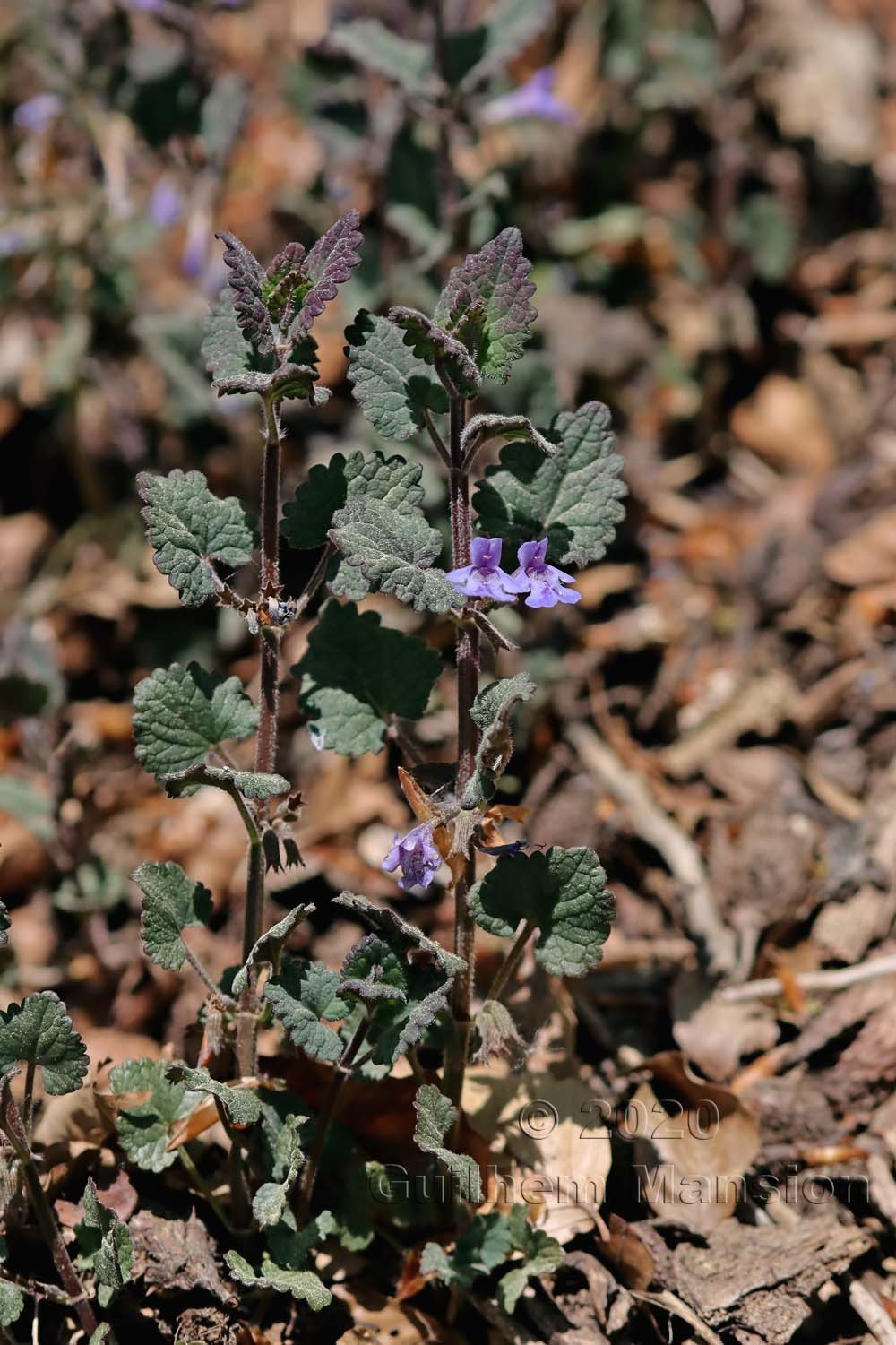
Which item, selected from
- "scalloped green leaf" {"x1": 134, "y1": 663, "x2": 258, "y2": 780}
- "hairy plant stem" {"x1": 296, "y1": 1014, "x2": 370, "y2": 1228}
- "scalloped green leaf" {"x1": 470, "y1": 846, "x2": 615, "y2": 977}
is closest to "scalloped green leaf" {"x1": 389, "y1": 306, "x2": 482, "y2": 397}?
"scalloped green leaf" {"x1": 134, "y1": 663, "x2": 258, "y2": 780}

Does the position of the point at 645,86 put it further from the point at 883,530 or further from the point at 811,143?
the point at 883,530

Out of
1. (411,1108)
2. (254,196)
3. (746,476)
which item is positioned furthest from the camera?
(254,196)

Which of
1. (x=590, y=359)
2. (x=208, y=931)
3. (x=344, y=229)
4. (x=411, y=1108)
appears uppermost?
(x=344, y=229)

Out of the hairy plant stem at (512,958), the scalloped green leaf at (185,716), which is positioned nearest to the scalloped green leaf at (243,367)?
the scalloped green leaf at (185,716)

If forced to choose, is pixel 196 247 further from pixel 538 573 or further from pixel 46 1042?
pixel 46 1042

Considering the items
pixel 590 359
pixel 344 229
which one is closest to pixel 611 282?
pixel 590 359

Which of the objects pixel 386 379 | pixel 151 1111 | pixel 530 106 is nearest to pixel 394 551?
pixel 386 379

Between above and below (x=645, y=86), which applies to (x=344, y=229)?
above

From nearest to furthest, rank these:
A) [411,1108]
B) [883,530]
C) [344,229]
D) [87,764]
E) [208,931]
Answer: [344,229] < [411,1108] < [208,931] < [87,764] < [883,530]
